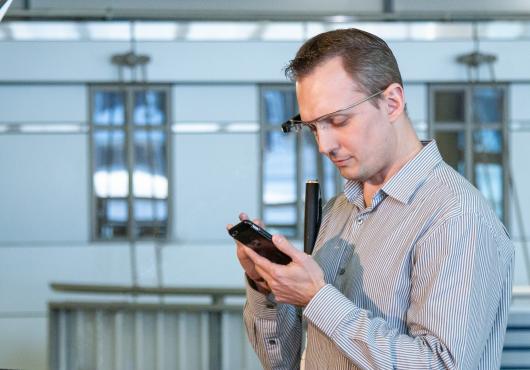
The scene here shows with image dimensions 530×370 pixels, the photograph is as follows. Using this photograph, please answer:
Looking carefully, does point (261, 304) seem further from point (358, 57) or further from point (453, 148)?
point (453, 148)

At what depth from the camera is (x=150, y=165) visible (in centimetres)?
493

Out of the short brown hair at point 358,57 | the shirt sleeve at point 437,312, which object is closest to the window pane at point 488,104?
the short brown hair at point 358,57

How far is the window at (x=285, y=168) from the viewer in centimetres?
477

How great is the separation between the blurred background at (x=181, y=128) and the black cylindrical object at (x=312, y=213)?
271 cm

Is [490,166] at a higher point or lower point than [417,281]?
higher

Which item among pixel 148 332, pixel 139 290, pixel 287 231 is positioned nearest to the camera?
pixel 287 231

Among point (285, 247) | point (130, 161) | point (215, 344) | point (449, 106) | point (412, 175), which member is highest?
point (449, 106)

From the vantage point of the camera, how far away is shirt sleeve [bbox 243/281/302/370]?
2098mm

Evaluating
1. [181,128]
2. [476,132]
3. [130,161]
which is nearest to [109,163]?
[130,161]

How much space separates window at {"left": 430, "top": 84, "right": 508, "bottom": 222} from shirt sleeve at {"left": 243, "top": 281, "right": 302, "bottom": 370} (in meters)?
2.89

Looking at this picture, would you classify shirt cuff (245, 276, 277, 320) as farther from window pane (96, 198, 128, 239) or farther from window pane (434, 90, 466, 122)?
window pane (434, 90, 466, 122)

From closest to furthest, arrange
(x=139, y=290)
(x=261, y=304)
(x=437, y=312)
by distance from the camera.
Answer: (x=437, y=312), (x=261, y=304), (x=139, y=290)

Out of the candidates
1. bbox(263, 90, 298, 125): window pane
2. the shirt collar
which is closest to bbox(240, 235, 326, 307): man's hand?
the shirt collar

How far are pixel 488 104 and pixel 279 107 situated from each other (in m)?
1.13
